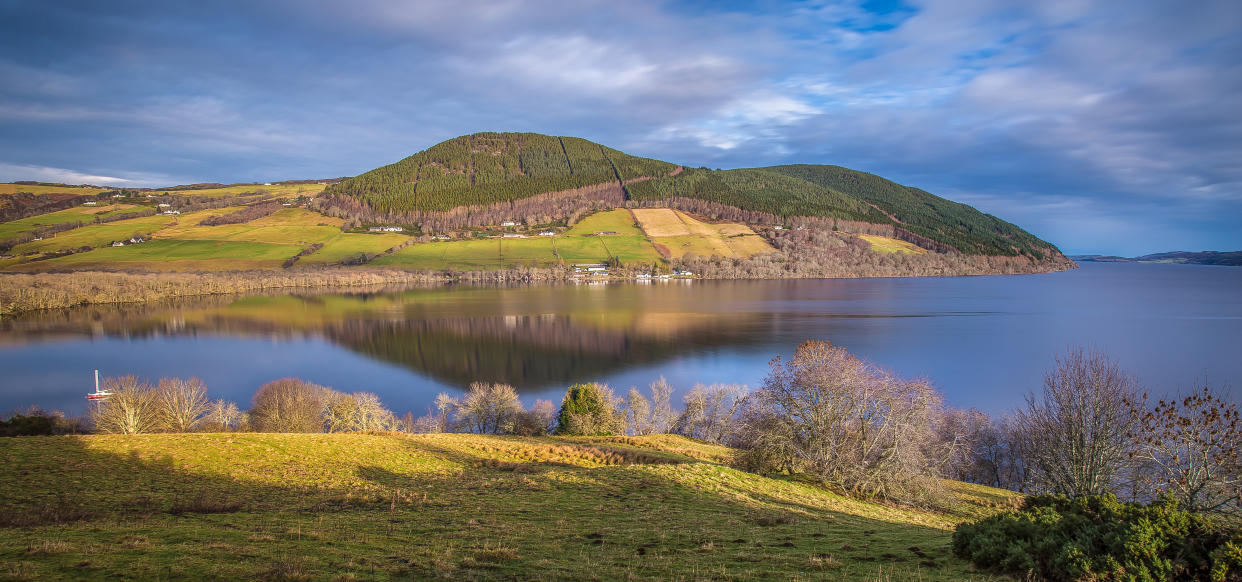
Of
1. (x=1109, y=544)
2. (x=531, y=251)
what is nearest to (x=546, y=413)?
(x=1109, y=544)

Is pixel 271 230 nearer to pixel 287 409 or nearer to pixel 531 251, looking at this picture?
pixel 531 251

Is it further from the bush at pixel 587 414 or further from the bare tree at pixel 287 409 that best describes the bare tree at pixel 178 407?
the bush at pixel 587 414

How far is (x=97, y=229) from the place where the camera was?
6088 inches

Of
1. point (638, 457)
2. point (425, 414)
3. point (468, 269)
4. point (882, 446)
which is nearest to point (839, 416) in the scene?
point (882, 446)

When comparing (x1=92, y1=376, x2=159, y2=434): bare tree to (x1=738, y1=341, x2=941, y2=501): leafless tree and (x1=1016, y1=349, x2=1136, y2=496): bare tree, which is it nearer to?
(x1=738, y1=341, x2=941, y2=501): leafless tree

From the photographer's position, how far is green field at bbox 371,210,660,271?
162 meters

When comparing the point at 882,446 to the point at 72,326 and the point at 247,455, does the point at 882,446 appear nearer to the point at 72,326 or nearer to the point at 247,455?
the point at 247,455

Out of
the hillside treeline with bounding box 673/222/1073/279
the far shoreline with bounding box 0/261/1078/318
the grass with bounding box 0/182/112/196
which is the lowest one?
the far shoreline with bounding box 0/261/1078/318

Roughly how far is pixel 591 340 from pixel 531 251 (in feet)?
340

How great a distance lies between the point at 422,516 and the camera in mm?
13875

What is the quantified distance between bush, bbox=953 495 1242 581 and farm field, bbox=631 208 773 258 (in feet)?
521

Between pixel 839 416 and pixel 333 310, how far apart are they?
327ft

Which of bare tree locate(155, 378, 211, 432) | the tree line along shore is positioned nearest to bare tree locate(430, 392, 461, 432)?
the tree line along shore

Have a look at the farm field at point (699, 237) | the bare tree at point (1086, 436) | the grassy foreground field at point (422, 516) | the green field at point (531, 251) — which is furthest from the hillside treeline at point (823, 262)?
the grassy foreground field at point (422, 516)
